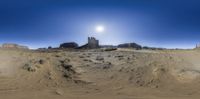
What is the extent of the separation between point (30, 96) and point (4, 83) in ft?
10.1

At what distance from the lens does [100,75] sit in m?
14.6

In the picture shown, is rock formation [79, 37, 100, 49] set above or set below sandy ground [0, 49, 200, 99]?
above

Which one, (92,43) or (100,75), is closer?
(100,75)

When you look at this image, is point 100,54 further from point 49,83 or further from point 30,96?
point 30,96

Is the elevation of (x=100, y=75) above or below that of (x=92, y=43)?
below

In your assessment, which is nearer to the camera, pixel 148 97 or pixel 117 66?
pixel 148 97

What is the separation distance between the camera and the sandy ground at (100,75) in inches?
457

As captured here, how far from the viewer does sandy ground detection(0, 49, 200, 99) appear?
11.6 meters

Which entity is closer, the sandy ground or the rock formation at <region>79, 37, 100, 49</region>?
the sandy ground

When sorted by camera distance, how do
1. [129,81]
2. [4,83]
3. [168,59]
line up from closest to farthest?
1. [4,83]
2. [129,81]
3. [168,59]

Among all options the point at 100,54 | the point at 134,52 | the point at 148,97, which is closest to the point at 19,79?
the point at 100,54

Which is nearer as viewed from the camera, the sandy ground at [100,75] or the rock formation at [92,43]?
the sandy ground at [100,75]

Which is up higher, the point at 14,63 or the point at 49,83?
the point at 14,63

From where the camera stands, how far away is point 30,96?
10727 millimetres
